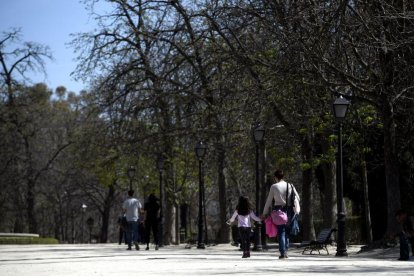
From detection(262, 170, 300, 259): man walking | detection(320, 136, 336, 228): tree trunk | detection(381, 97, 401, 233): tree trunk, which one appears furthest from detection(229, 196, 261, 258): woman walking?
detection(320, 136, 336, 228): tree trunk

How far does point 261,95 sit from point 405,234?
8.33 meters

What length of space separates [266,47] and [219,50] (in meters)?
2.45

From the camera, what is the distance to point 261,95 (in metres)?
25.7

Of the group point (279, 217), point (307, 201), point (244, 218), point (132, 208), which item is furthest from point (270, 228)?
point (307, 201)

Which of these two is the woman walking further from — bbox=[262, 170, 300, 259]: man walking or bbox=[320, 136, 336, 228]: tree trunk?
bbox=[320, 136, 336, 228]: tree trunk

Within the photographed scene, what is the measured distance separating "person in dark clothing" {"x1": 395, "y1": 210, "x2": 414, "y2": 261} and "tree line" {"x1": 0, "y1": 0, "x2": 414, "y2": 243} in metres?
3.77

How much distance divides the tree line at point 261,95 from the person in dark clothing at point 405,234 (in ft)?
12.4

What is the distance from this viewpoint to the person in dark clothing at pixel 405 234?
1847 centimetres

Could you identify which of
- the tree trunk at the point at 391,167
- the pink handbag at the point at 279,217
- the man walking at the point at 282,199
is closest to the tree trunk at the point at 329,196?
the tree trunk at the point at 391,167

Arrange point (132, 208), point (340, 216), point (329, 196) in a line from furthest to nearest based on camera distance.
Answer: point (329, 196)
point (132, 208)
point (340, 216)

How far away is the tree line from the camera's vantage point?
22.5 meters

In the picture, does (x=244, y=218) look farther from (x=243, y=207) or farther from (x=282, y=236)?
(x=282, y=236)

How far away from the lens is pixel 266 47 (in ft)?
86.4

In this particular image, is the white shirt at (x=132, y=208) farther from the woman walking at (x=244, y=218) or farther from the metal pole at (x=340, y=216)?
the metal pole at (x=340, y=216)
